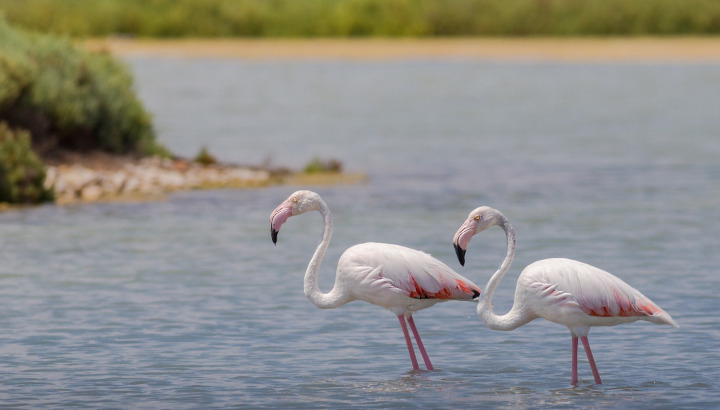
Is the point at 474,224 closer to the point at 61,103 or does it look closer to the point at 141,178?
the point at 141,178

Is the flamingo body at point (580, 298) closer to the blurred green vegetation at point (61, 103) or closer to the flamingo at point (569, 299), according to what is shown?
the flamingo at point (569, 299)

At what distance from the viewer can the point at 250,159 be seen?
27.3m

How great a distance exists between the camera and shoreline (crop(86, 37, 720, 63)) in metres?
55.8

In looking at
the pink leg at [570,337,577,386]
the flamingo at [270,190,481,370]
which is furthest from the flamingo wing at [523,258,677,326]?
the flamingo at [270,190,481,370]

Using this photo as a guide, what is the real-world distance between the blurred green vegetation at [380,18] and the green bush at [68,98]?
36897 millimetres

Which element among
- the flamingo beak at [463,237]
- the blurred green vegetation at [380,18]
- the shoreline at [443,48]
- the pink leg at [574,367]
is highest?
the blurred green vegetation at [380,18]

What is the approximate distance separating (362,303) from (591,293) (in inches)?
169

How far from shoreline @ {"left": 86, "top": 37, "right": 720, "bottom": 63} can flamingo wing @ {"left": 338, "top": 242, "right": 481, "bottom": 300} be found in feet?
150

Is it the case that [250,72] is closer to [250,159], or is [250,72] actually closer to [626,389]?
[250,159]

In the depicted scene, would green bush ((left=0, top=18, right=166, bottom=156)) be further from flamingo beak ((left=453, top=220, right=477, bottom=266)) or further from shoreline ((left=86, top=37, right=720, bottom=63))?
shoreline ((left=86, top=37, right=720, bottom=63))

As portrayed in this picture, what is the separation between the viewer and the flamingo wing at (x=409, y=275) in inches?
404

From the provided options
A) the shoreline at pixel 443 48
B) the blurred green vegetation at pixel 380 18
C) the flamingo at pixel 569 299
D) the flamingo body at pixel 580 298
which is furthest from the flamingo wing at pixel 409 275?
the blurred green vegetation at pixel 380 18

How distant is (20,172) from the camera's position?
20.0 metres

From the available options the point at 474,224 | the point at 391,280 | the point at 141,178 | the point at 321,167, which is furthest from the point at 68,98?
the point at 474,224
